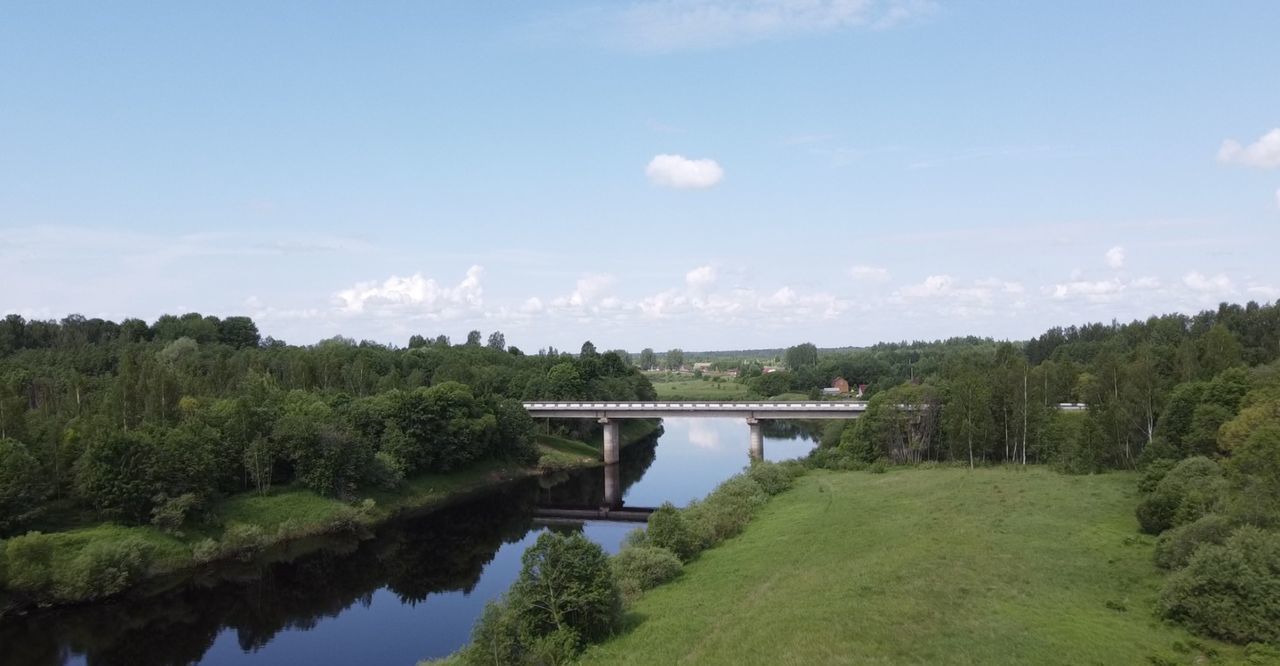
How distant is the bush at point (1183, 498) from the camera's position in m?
41.2

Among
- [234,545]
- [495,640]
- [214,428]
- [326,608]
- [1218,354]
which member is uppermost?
[1218,354]

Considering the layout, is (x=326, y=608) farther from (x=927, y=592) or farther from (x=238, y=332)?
(x=238, y=332)

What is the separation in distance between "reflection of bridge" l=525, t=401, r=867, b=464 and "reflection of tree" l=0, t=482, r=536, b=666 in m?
38.8

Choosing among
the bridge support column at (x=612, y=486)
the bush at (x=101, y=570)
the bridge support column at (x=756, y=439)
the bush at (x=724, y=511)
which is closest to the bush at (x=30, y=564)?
the bush at (x=101, y=570)

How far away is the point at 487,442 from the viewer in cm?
9538

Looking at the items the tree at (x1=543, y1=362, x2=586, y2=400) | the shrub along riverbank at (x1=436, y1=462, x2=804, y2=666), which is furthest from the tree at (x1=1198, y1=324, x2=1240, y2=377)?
the tree at (x1=543, y1=362, x2=586, y2=400)

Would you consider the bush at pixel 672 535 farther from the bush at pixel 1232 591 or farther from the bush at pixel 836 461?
the bush at pixel 836 461

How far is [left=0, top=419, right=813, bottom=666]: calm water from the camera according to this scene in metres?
41.9

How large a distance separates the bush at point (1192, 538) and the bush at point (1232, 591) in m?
2.86

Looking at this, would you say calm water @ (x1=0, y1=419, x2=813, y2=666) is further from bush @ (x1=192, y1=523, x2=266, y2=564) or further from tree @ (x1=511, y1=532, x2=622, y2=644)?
tree @ (x1=511, y1=532, x2=622, y2=644)

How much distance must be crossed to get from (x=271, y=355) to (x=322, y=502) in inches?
3084

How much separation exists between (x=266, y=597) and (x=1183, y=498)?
5699 centimetres

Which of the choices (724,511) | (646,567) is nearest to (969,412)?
(724,511)

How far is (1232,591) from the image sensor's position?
30016mm
